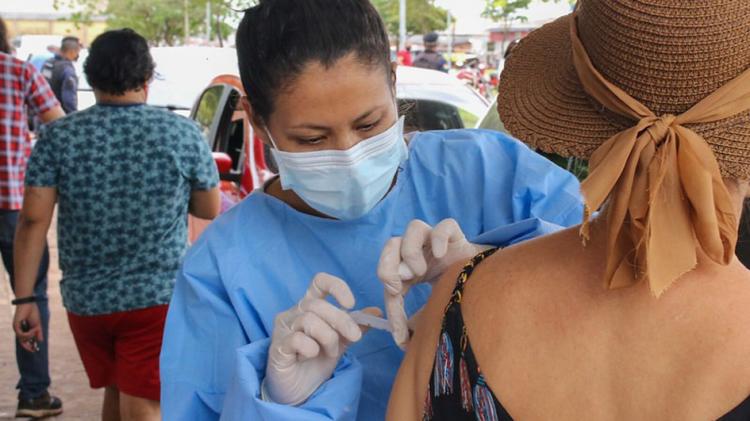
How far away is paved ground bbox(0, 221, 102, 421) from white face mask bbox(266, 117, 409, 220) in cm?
343

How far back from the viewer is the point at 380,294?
2.05 m

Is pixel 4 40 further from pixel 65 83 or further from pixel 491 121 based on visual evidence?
pixel 65 83

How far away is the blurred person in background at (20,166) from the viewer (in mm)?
4668

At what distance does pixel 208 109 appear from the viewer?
6844 millimetres

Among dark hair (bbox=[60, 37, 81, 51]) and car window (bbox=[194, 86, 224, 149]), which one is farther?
dark hair (bbox=[60, 37, 81, 51])

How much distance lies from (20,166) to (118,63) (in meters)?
1.43

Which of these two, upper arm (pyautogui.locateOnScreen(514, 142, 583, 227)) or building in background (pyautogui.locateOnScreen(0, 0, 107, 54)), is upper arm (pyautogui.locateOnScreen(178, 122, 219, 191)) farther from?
building in background (pyautogui.locateOnScreen(0, 0, 107, 54))

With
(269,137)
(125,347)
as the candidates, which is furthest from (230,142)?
(269,137)

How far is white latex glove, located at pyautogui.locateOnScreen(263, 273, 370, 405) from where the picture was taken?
1.65 meters

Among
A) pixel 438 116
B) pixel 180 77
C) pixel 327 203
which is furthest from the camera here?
pixel 180 77

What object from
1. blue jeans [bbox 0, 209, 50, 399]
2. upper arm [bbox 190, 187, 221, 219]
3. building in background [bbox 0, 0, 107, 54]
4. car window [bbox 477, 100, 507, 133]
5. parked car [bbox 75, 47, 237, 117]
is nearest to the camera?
upper arm [bbox 190, 187, 221, 219]

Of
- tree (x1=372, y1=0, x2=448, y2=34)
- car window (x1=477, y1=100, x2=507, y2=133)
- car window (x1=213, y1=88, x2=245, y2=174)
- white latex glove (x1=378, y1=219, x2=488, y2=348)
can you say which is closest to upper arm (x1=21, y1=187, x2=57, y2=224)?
car window (x1=477, y1=100, x2=507, y2=133)

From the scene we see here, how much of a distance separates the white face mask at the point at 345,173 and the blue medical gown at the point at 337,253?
0.05m

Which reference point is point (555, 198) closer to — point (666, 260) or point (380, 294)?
point (380, 294)
